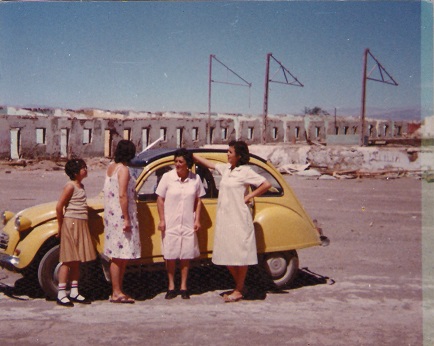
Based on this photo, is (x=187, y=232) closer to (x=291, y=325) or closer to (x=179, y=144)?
(x=291, y=325)

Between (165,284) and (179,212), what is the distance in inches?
50.3

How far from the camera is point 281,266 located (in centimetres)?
660

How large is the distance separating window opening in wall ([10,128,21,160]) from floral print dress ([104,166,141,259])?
87.8 ft

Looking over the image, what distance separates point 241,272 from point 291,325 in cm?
99

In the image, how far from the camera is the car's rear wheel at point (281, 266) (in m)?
6.54

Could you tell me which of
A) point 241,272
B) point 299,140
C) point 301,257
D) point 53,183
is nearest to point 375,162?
point 53,183

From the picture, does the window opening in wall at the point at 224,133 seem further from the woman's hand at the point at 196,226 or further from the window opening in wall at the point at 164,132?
the woman's hand at the point at 196,226

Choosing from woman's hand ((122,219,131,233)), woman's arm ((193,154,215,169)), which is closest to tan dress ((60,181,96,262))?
woman's hand ((122,219,131,233))

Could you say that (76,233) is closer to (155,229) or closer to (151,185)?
(155,229)

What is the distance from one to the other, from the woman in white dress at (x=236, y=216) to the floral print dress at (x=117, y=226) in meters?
0.87

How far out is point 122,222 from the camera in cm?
562

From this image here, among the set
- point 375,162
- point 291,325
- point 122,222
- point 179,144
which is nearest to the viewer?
point 291,325

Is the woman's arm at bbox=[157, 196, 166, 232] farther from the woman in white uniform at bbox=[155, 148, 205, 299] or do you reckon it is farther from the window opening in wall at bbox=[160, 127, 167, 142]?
the window opening in wall at bbox=[160, 127, 167, 142]

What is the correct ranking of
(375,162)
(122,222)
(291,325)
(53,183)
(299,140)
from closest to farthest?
(291,325), (122,222), (53,183), (375,162), (299,140)
